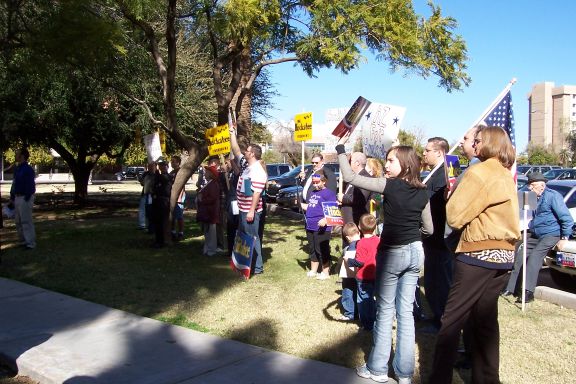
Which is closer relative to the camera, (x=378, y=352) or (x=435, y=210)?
(x=378, y=352)

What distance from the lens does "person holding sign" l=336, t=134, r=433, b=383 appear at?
445cm

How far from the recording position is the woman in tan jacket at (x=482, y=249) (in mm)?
3947

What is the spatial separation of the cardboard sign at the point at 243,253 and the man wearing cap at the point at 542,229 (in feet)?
11.6

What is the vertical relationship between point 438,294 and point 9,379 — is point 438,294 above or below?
above

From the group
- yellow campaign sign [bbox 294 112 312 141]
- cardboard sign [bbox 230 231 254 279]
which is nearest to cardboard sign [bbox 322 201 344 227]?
cardboard sign [bbox 230 231 254 279]

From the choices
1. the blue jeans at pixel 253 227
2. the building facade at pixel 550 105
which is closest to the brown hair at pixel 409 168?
the blue jeans at pixel 253 227

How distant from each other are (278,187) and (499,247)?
20009 millimetres

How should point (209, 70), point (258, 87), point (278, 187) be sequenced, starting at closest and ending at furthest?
1. point (209, 70)
2. point (278, 187)
3. point (258, 87)

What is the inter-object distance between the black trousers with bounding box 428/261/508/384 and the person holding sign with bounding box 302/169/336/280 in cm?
392

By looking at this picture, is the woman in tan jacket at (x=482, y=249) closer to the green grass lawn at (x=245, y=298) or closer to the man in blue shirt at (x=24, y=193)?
the green grass lawn at (x=245, y=298)

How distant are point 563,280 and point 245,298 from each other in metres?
5.03

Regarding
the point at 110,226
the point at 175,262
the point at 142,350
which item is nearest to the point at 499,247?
the point at 142,350

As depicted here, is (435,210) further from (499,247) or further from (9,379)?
(9,379)

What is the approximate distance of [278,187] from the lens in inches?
939
